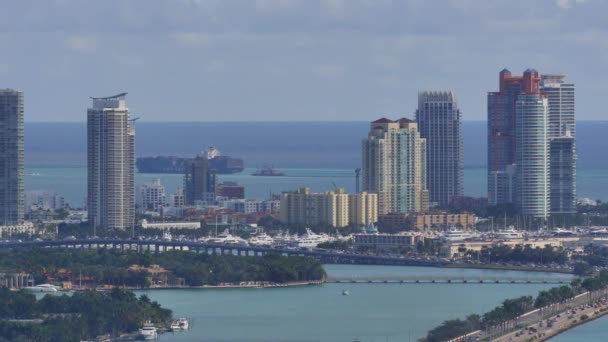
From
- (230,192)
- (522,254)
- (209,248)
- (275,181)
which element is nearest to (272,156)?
(275,181)

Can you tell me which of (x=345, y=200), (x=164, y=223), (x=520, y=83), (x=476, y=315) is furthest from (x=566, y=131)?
(x=476, y=315)

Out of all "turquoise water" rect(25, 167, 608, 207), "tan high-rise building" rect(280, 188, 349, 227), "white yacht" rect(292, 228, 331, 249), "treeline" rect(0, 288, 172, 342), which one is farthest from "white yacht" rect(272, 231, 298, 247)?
"treeline" rect(0, 288, 172, 342)

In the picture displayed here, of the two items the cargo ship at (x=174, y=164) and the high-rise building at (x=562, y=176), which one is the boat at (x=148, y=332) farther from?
the cargo ship at (x=174, y=164)

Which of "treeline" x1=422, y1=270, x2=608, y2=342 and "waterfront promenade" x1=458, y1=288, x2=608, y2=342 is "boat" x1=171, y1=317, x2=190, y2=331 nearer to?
"treeline" x1=422, y1=270, x2=608, y2=342

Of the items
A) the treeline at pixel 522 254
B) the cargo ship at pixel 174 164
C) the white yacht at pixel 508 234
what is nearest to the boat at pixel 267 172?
the cargo ship at pixel 174 164

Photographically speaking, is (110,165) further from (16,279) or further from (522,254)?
(16,279)

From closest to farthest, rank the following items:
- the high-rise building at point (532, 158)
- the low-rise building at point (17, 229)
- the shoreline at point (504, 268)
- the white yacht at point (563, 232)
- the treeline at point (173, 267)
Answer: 1. the treeline at point (173, 267)
2. the shoreline at point (504, 268)
3. the white yacht at point (563, 232)
4. the low-rise building at point (17, 229)
5. the high-rise building at point (532, 158)
